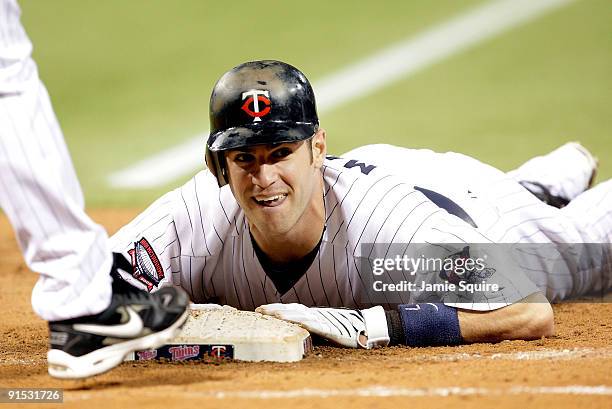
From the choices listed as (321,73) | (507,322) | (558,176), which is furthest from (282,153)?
(321,73)

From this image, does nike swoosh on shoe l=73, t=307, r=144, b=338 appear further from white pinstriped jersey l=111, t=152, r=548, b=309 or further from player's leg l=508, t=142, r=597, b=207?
player's leg l=508, t=142, r=597, b=207

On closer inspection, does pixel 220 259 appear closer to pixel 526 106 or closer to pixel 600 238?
pixel 600 238

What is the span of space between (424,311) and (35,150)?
1466mm

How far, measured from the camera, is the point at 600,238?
477cm

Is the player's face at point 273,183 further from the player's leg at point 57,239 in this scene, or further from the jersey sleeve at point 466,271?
the player's leg at point 57,239

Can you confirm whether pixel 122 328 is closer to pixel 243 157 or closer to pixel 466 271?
pixel 243 157

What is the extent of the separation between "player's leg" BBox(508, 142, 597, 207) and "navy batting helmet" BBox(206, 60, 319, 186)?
1.99 m

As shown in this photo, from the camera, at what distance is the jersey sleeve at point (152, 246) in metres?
3.64

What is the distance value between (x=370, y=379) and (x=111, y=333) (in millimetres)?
706

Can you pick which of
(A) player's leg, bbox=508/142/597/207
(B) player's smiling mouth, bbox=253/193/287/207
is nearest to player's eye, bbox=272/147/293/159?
(B) player's smiling mouth, bbox=253/193/287/207

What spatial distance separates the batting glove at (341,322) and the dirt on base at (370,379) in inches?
2.1

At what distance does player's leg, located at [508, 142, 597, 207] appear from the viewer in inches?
203

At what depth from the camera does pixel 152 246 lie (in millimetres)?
3701

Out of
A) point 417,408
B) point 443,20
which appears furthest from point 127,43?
point 417,408
